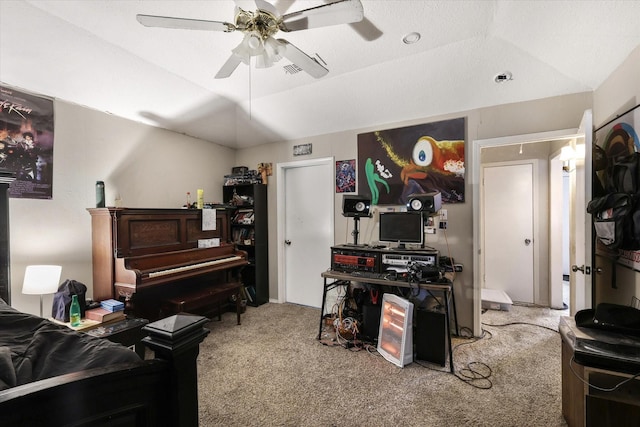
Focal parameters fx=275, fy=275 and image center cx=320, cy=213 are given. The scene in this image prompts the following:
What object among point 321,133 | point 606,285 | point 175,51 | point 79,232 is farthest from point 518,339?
point 79,232

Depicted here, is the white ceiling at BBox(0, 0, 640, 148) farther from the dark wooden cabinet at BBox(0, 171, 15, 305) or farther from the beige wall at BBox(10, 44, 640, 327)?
the dark wooden cabinet at BBox(0, 171, 15, 305)

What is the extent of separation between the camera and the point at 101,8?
1.83 metres

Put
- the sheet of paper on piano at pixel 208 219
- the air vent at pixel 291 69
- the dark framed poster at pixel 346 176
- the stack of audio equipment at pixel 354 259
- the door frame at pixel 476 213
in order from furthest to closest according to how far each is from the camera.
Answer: the dark framed poster at pixel 346 176 → the sheet of paper on piano at pixel 208 219 → the door frame at pixel 476 213 → the stack of audio equipment at pixel 354 259 → the air vent at pixel 291 69

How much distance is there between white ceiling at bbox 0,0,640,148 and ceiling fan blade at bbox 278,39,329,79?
1.02 feet

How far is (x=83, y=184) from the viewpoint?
2629mm

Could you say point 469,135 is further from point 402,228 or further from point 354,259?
point 354,259

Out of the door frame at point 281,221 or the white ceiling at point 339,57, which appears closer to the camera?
the white ceiling at point 339,57

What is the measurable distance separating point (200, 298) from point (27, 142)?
1.98 metres

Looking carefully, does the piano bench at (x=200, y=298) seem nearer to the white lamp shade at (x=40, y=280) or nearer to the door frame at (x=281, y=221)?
the door frame at (x=281, y=221)

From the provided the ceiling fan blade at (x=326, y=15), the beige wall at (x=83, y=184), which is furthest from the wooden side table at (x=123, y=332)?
the ceiling fan blade at (x=326, y=15)

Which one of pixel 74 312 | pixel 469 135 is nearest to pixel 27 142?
pixel 74 312

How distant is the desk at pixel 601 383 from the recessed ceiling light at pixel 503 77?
6.83 feet

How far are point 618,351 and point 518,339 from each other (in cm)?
169

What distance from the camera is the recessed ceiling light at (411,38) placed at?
212 cm
